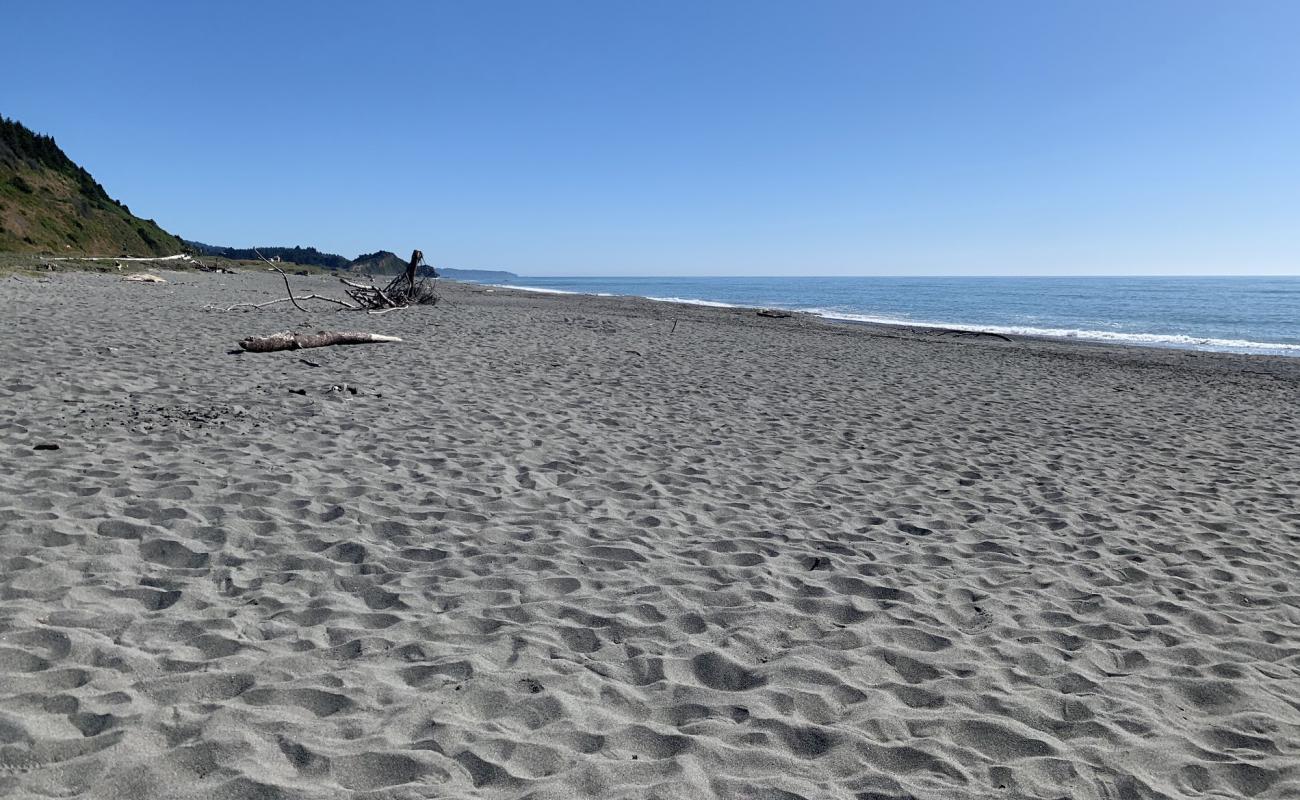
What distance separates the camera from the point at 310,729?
302 centimetres

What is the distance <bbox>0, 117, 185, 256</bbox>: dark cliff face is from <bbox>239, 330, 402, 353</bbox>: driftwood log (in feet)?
104

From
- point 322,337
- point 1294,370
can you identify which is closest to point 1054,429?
point 322,337

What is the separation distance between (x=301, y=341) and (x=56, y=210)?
42.7 metres

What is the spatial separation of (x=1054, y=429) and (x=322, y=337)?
40.2 ft

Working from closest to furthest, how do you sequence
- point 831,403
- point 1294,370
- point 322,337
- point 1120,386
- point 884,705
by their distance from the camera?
Answer: point 884,705, point 831,403, point 322,337, point 1120,386, point 1294,370

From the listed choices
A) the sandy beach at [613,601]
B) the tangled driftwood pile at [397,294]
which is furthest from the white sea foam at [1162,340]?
the tangled driftwood pile at [397,294]

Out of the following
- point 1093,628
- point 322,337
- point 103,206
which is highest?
point 103,206

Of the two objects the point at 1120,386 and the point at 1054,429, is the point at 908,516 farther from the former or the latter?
the point at 1120,386

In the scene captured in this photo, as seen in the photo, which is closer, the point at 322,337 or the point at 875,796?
the point at 875,796

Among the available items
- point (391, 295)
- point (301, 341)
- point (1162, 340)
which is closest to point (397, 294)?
point (391, 295)

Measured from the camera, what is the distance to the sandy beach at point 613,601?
2959 millimetres

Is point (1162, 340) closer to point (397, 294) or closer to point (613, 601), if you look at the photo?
point (397, 294)

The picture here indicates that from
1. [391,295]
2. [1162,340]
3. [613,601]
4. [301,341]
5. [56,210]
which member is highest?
[56,210]

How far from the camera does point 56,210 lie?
43344 millimetres
